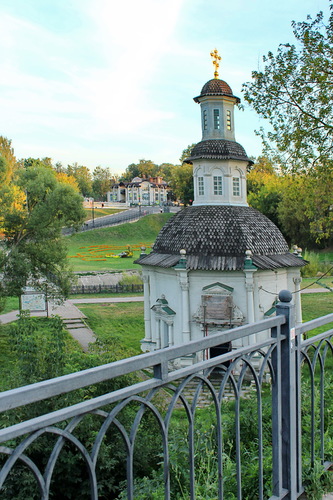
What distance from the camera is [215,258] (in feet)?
58.5

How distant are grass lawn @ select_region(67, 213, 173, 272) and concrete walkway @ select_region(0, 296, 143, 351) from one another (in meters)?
15.4

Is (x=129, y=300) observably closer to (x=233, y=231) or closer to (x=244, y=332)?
(x=233, y=231)

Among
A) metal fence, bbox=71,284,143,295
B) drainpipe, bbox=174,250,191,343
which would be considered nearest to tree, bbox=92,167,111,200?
metal fence, bbox=71,284,143,295

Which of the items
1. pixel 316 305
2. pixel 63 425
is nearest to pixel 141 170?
pixel 316 305

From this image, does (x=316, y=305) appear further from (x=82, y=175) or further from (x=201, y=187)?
(x=82, y=175)

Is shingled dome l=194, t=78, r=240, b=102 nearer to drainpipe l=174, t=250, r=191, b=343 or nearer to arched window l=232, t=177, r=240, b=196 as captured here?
arched window l=232, t=177, r=240, b=196

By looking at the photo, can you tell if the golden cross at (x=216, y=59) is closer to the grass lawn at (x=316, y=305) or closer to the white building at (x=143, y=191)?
the grass lawn at (x=316, y=305)

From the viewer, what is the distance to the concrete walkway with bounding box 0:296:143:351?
82.6 ft

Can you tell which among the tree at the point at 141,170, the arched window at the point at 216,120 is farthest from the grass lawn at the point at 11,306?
the tree at the point at 141,170

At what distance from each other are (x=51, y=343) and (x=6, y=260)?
10085 millimetres

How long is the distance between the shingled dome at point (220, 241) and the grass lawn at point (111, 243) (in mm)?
32687

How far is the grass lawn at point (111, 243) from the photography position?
5597 centimetres

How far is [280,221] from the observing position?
58.2m

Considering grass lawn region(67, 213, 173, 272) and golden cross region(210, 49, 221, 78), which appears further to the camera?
grass lawn region(67, 213, 173, 272)
